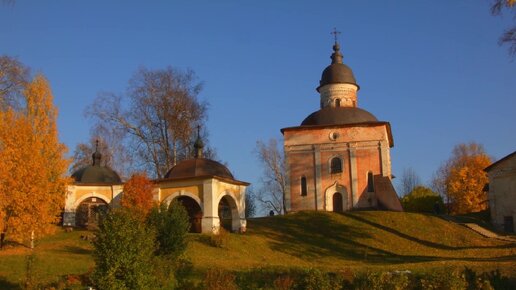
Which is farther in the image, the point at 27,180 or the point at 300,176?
the point at 300,176

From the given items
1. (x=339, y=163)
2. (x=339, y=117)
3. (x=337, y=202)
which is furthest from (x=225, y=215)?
(x=339, y=117)

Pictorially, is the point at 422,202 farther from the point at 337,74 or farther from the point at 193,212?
the point at 193,212

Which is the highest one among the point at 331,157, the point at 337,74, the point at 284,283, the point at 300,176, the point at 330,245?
the point at 337,74

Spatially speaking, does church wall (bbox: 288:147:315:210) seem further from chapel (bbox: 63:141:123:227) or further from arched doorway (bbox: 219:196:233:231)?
chapel (bbox: 63:141:123:227)

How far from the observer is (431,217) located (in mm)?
29047

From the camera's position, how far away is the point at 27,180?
19.5m

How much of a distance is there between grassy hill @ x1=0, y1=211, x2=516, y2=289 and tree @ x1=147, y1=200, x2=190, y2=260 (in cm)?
88

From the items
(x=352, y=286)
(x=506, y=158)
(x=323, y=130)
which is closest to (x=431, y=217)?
(x=506, y=158)

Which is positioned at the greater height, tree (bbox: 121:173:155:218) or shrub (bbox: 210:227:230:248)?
tree (bbox: 121:173:155:218)

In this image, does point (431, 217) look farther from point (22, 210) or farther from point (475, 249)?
point (22, 210)

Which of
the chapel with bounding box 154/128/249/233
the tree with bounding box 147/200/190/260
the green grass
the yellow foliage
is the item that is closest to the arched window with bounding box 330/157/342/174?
the chapel with bounding box 154/128/249/233

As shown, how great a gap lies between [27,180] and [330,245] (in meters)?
13.4

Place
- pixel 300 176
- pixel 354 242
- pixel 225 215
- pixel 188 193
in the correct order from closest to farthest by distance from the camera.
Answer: pixel 354 242
pixel 188 193
pixel 225 215
pixel 300 176

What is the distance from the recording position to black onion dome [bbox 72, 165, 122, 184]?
2941 cm
